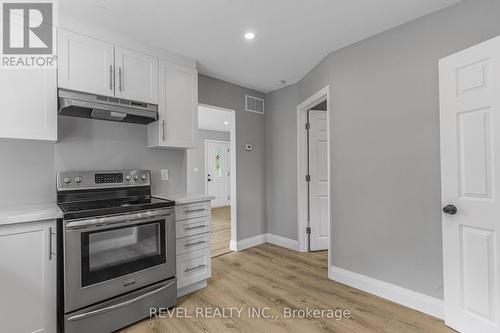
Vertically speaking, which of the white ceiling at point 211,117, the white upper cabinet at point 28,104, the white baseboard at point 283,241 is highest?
the white ceiling at point 211,117

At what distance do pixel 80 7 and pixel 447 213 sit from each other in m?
3.27

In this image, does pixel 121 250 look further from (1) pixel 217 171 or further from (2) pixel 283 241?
(1) pixel 217 171

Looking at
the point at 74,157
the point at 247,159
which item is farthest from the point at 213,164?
the point at 74,157

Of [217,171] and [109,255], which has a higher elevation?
[217,171]

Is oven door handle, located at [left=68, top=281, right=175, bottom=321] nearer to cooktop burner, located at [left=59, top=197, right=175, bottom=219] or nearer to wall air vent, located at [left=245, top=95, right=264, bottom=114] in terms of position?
cooktop burner, located at [left=59, top=197, right=175, bottom=219]

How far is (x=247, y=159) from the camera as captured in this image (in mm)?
3949

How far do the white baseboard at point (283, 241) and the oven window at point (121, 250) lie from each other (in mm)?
2183

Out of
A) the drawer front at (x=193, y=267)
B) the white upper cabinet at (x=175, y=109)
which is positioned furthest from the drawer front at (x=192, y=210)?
the white upper cabinet at (x=175, y=109)

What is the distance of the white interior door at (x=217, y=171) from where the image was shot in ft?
25.7

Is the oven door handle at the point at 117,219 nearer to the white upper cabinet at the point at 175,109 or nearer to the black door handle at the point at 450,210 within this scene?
the white upper cabinet at the point at 175,109

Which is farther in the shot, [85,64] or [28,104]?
[85,64]

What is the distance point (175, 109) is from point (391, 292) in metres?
2.82

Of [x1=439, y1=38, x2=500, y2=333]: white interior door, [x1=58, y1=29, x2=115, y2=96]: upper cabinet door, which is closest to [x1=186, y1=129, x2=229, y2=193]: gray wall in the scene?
[x1=58, y1=29, x2=115, y2=96]: upper cabinet door

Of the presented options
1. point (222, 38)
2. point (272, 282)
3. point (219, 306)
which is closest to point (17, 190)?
point (219, 306)
